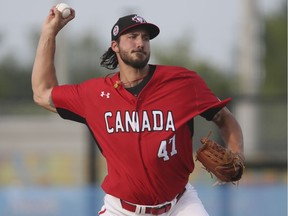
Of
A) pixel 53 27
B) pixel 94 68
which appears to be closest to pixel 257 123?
pixel 53 27

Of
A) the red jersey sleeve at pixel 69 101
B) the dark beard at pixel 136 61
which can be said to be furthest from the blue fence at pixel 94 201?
the dark beard at pixel 136 61

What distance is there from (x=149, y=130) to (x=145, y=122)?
0.06 m

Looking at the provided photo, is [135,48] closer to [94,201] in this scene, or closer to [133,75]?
[133,75]

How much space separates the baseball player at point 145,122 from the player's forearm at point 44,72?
0.56ft

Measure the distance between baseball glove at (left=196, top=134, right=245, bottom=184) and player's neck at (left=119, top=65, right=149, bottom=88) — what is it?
55 centimetres

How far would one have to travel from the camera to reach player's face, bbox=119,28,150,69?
5117 millimetres

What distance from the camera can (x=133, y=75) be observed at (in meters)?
5.26

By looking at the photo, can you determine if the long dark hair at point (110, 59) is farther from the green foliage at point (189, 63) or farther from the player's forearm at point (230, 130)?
the green foliage at point (189, 63)

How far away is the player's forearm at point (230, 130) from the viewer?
5234mm

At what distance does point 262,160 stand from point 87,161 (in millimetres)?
2381

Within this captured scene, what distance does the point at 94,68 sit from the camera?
31.2 metres

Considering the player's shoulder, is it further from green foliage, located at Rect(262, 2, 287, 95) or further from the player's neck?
green foliage, located at Rect(262, 2, 287, 95)

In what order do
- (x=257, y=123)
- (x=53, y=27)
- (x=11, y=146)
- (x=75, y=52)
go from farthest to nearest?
(x=75, y=52) < (x=11, y=146) < (x=257, y=123) < (x=53, y=27)

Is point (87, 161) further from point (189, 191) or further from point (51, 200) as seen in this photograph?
point (189, 191)
